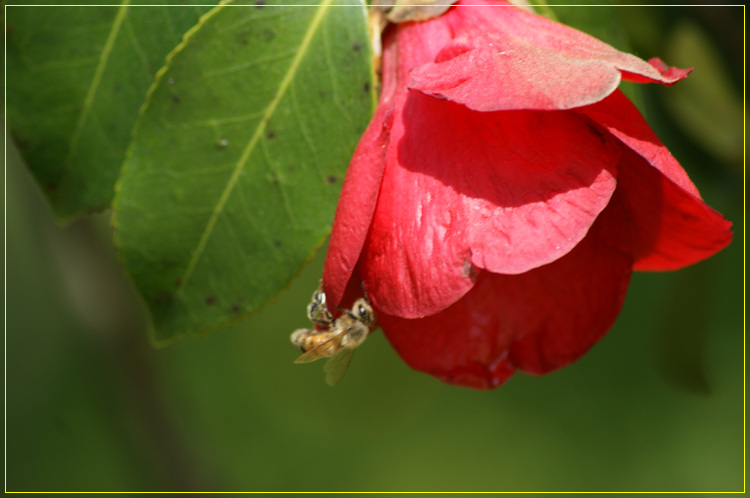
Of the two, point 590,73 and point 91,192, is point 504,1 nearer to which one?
point 590,73

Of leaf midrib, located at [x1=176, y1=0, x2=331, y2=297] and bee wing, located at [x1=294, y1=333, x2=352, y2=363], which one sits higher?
leaf midrib, located at [x1=176, y1=0, x2=331, y2=297]

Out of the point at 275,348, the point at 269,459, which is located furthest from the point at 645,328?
the point at 269,459

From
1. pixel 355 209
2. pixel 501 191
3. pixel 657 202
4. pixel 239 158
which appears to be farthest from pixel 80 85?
pixel 657 202

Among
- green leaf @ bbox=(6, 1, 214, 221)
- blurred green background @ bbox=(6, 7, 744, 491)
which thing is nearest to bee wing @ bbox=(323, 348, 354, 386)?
green leaf @ bbox=(6, 1, 214, 221)

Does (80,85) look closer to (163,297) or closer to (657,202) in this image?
(163,297)

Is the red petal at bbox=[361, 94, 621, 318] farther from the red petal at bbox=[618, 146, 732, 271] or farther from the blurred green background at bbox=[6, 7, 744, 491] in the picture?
the blurred green background at bbox=[6, 7, 744, 491]

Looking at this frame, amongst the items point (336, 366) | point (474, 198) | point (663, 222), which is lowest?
point (336, 366)

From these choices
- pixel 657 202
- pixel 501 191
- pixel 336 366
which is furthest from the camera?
pixel 336 366
